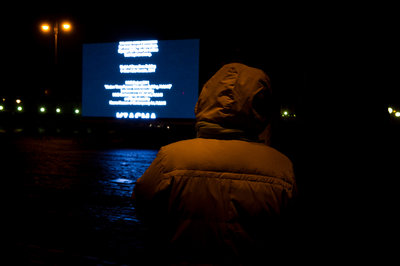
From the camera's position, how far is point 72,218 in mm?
3902

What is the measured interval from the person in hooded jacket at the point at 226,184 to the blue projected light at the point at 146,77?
10145 millimetres

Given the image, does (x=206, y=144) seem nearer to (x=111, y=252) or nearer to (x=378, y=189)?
(x=111, y=252)

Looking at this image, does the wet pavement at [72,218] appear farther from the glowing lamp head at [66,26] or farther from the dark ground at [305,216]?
the glowing lamp head at [66,26]

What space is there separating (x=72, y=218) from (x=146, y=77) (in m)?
8.43

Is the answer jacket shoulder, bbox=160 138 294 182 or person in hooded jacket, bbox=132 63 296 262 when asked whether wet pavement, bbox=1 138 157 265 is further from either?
jacket shoulder, bbox=160 138 294 182

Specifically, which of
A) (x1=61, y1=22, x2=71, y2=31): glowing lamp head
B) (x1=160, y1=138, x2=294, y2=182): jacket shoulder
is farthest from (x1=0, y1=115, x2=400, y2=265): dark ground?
(x1=61, y1=22, x2=71, y2=31): glowing lamp head

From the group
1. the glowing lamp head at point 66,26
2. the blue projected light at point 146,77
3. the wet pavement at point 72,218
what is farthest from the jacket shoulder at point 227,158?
the glowing lamp head at point 66,26

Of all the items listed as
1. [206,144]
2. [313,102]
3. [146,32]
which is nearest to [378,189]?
[313,102]

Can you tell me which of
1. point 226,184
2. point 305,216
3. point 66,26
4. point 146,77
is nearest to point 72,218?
point 305,216

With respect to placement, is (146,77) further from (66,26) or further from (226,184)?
(226,184)

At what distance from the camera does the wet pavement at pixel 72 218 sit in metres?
2.87

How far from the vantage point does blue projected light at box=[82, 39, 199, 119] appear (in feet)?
37.1

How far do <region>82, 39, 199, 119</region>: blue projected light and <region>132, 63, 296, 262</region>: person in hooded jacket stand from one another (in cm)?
1015

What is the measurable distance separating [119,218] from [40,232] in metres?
0.98
